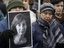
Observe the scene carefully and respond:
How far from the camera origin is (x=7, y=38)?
10.2ft

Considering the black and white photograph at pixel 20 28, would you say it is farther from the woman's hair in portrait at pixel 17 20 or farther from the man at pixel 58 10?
the man at pixel 58 10

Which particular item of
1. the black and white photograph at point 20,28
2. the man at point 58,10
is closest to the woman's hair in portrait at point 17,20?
the black and white photograph at point 20,28

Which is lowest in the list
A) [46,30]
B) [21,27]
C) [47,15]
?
[46,30]

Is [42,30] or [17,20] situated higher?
[17,20]

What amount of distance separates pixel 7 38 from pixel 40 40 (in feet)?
2.16

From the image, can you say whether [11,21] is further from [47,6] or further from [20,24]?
[47,6]

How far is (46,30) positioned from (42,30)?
73 mm

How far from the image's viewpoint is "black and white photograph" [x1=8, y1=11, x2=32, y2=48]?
10.7 feet

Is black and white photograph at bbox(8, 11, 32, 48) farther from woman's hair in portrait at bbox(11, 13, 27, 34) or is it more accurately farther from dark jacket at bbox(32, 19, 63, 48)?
dark jacket at bbox(32, 19, 63, 48)

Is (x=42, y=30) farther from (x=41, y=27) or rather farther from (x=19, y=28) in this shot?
(x=19, y=28)

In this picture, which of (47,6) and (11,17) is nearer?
(11,17)

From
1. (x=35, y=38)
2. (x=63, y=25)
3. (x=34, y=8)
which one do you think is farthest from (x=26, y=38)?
(x=34, y=8)

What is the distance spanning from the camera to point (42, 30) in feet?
12.3

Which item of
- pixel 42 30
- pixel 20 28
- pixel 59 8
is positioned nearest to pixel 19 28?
A: pixel 20 28
